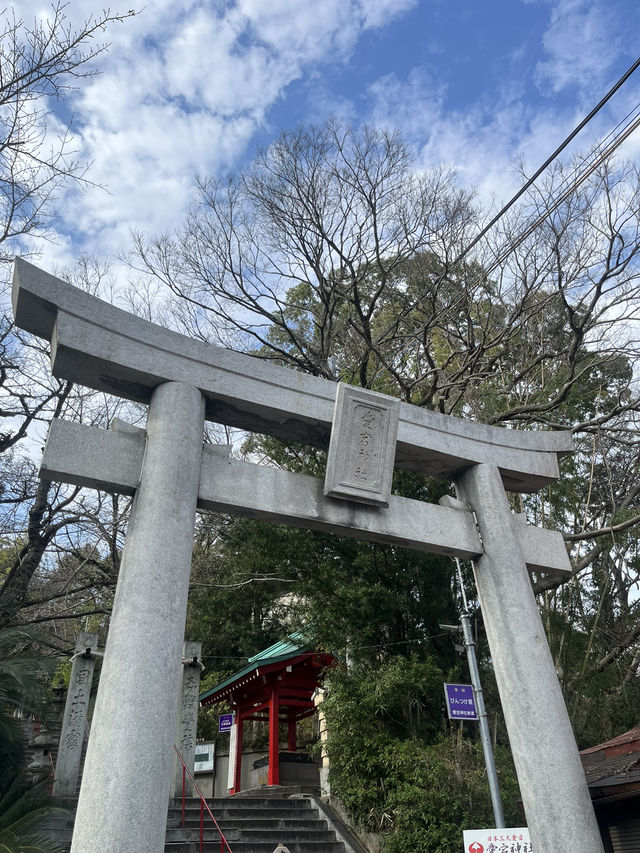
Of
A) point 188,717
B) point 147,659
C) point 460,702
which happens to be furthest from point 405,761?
point 147,659

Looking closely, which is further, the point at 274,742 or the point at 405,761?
the point at 274,742

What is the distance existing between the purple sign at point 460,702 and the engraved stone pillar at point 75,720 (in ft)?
23.6

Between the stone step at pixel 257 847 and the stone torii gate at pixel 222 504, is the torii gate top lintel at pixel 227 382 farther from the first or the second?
the stone step at pixel 257 847

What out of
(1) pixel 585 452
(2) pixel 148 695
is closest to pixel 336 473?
(2) pixel 148 695

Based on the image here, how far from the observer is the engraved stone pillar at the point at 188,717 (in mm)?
12758

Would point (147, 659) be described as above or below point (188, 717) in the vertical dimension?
below

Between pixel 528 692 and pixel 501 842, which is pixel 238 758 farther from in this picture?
pixel 528 692

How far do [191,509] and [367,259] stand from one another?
9.77 metres

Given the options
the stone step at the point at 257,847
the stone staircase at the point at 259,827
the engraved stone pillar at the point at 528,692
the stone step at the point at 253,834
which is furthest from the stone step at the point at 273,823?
the engraved stone pillar at the point at 528,692

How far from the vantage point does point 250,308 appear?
14461 millimetres

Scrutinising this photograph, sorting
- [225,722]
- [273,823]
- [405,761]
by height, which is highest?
[225,722]

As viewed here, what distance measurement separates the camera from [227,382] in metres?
5.57

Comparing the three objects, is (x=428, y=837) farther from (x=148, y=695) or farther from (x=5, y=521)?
(x=5, y=521)

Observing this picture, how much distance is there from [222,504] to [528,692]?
3112 mm
